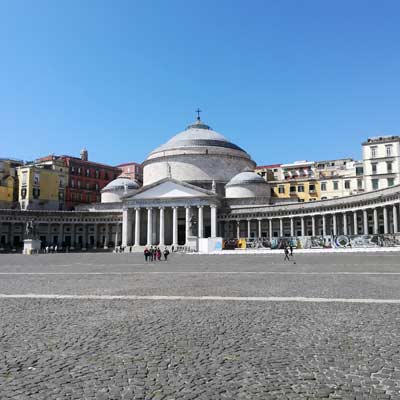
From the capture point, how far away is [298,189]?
88.8 meters

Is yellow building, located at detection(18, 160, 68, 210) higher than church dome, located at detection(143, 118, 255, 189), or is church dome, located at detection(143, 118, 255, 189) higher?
church dome, located at detection(143, 118, 255, 189)

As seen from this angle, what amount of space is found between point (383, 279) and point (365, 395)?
43.0 ft

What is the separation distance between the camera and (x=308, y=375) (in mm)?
5688

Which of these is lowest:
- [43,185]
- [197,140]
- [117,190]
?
[117,190]

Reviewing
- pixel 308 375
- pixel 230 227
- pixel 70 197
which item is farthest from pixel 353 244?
pixel 70 197

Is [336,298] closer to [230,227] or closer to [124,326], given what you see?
[124,326]

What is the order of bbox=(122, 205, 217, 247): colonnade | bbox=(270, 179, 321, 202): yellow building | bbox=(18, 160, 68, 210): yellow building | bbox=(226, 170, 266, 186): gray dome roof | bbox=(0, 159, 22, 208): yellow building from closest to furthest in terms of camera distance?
bbox=(122, 205, 217, 247): colonnade
bbox=(226, 170, 266, 186): gray dome roof
bbox=(18, 160, 68, 210): yellow building
bbox=(0, 159, 22, 208): yellow building
bbox=(270, 179, 321, 202): yellow building

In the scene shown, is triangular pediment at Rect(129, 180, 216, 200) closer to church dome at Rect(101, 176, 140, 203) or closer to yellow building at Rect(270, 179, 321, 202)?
church dome at Rect(101, 176, 140, 203)

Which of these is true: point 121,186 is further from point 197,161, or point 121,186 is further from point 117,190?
point 197,161

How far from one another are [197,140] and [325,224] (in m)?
Answer: 35.6

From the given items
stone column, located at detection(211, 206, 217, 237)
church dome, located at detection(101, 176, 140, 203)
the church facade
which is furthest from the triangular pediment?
church dome, located at detection(101, 176, 140, 203)

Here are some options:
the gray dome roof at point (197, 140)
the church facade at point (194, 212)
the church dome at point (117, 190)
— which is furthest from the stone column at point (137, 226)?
the gray dome roof at point (197, 140)

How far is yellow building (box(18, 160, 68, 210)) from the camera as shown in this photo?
83.4m

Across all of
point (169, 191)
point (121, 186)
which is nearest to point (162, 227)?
point (169, 191)
